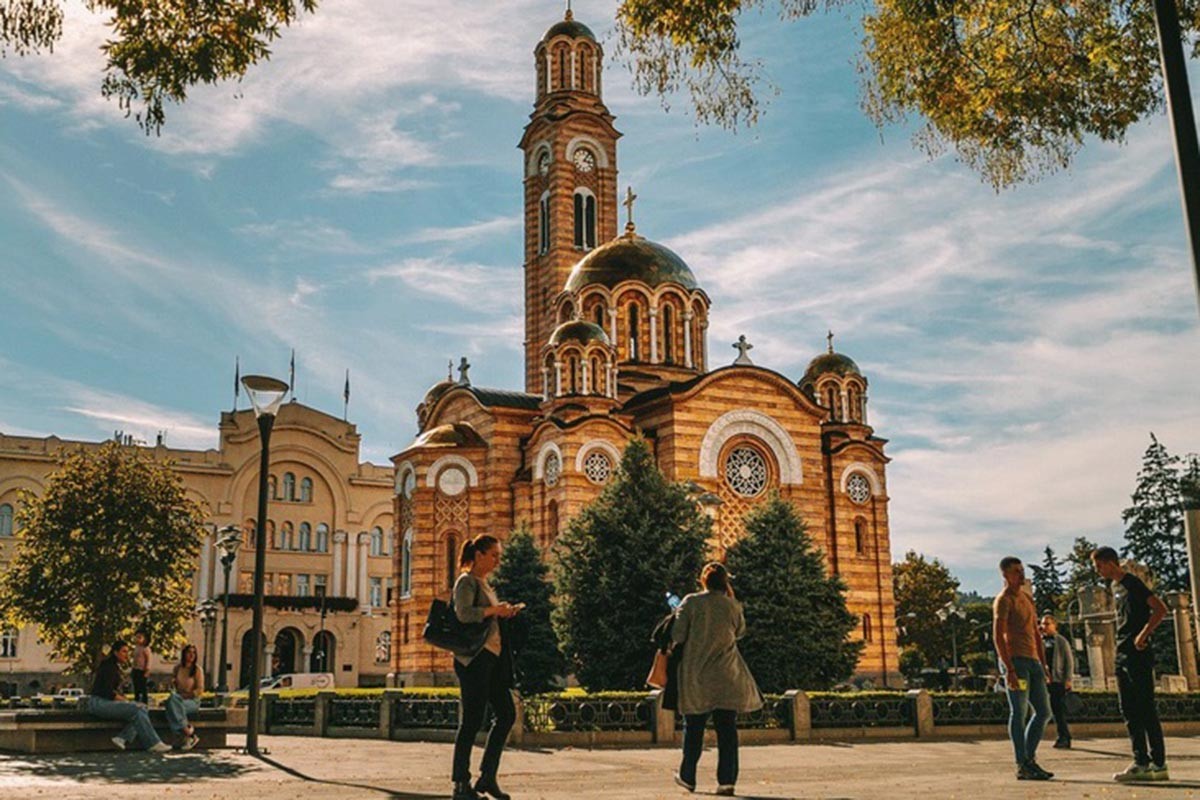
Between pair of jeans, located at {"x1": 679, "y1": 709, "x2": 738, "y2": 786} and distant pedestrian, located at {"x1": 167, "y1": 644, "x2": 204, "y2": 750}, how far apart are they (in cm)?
738

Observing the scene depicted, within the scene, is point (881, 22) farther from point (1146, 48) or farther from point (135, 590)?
point (135, 590)

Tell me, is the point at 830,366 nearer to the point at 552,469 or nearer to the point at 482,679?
the point at 552,469

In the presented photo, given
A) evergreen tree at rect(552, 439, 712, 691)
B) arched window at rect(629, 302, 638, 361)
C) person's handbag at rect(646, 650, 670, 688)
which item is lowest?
person's handbag at rect(646, 650, 670, 688)

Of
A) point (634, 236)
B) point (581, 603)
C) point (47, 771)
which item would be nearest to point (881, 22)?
point (47, 771)

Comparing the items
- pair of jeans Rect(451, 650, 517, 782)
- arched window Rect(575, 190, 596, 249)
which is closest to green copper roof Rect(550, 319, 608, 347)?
arched window Rect(575, 190, 596, 249)

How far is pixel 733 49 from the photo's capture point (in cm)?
1055

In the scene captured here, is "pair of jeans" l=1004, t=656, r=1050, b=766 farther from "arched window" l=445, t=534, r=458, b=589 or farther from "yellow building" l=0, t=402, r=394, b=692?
"yellow building" l=0, t=402, r=394, b=692

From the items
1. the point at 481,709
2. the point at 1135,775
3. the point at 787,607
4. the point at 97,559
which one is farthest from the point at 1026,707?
A: the point at 97,559

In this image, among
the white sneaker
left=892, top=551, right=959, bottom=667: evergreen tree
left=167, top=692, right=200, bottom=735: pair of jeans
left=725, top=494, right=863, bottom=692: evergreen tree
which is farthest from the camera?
left=892, top=551, right=959, bottom=667: evergreen tree

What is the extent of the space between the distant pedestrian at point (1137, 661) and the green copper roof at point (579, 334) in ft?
89.2

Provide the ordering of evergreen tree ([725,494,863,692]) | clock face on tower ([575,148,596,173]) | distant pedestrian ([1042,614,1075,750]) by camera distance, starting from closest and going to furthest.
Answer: distant pedestrian ([1042,614,1075,750])
evergreen tree ([725,494,863,692])
clock face on tower ([575,148,596,173])

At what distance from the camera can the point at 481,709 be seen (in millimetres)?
8117

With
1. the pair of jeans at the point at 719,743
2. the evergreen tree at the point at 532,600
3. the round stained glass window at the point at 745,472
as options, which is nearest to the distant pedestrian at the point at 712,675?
the pair of jeans at the point at 719,743

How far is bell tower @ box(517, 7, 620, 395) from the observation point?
48094 mm
